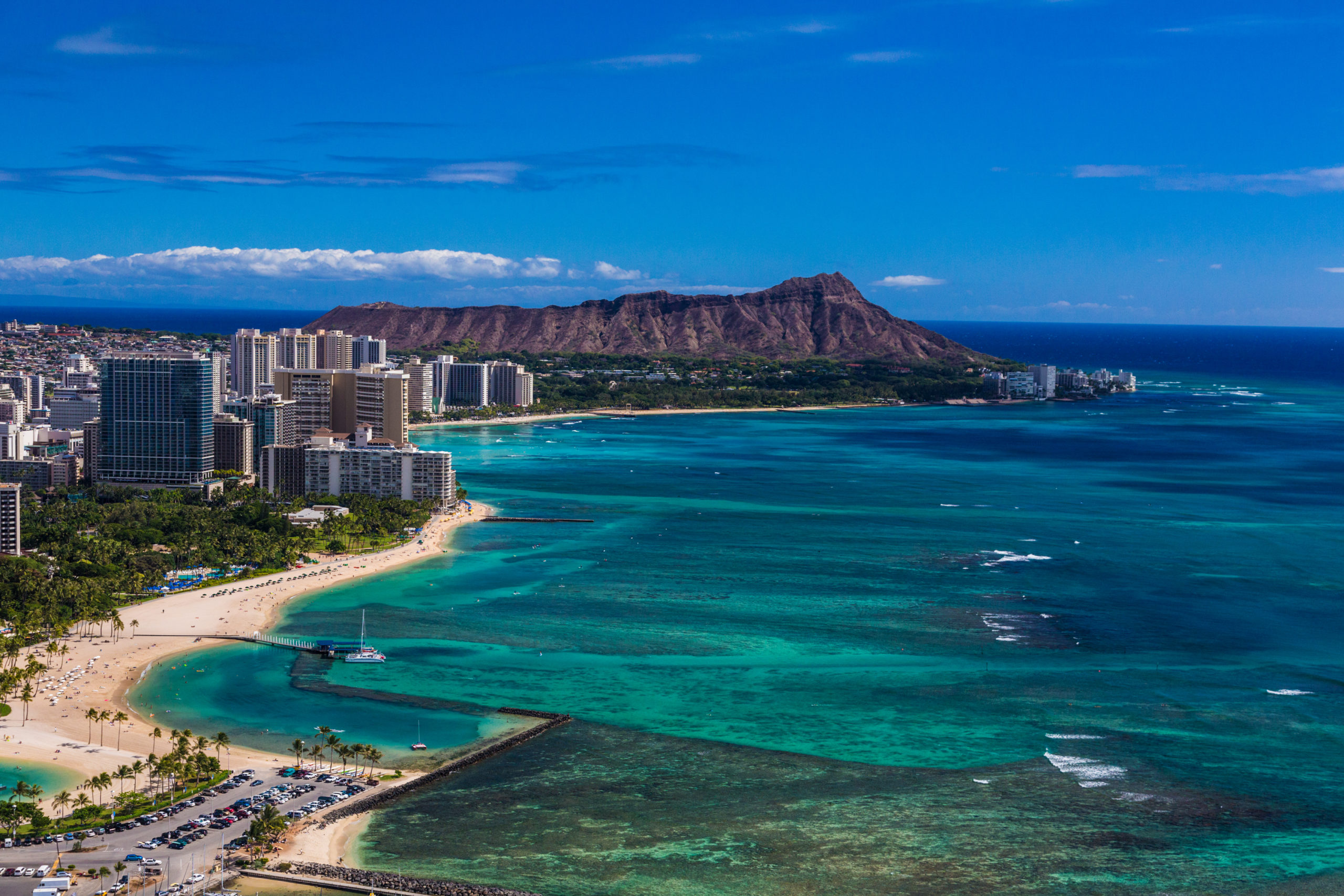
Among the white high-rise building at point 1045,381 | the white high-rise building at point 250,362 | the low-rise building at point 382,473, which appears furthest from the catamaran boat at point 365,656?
the white high-rise building at point 1045,381

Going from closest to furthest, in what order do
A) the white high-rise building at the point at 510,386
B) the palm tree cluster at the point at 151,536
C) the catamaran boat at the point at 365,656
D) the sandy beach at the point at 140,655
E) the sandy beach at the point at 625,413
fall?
1. the sandy beach at the point at 140,655
2. the catamaran boat at the point at 365,656
3. the palm tree cluster at the point at 151,536
4. the sandy beach at the point at 625,413
5. the white high-rise building at the point at 510,386

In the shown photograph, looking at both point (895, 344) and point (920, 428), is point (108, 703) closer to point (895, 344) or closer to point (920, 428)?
point (920, 428)

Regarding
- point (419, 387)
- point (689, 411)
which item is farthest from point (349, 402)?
point (689, 411)

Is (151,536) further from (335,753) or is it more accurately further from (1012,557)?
(1012,557)

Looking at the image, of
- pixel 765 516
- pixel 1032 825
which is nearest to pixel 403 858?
pixel 1032 825

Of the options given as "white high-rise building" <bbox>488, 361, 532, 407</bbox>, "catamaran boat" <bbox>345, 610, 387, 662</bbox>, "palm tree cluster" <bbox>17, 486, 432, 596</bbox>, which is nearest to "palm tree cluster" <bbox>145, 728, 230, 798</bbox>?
"catamaran boat" <bbox>345, 610, 387, 662</bbox>

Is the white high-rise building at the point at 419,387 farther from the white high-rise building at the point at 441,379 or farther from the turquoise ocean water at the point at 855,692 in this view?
the turquoise ocean water at the point at 855,692
